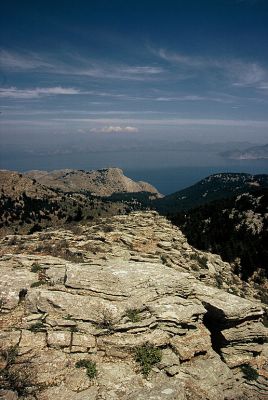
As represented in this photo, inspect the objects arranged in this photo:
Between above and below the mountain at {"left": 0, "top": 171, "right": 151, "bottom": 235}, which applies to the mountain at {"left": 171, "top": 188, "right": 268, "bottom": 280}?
above

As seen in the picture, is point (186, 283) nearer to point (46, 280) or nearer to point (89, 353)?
point (89, 353)

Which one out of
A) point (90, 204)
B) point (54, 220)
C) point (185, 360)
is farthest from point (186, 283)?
point (90, 204)

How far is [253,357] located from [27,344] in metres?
14.0

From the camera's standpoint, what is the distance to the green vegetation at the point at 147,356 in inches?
612

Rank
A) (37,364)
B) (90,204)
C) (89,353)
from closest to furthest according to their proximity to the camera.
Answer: (37,364), (89,353), (90,204)

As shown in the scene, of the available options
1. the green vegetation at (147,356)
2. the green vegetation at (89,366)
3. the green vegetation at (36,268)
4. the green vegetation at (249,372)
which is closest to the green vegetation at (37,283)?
the green vegetation at (36,268)

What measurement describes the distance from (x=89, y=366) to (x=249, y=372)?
9.92 metres

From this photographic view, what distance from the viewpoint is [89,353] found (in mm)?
15633

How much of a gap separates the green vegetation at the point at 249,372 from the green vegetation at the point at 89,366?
Result: 937 cm

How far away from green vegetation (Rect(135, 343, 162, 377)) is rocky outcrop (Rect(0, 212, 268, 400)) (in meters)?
0.05

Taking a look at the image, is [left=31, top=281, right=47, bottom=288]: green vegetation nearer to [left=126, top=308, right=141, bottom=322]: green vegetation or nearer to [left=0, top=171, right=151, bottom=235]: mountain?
[left=126, top=308, right=141, bottom=322]: green vegetation

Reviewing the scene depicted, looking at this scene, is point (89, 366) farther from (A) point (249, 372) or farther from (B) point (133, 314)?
(A) point (249, 372)

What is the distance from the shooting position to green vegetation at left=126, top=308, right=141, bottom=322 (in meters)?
17.2

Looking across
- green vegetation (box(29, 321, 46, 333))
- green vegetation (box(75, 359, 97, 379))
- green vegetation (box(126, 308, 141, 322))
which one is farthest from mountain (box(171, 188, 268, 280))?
green vegetation (box(29, 321, 46, 333))
